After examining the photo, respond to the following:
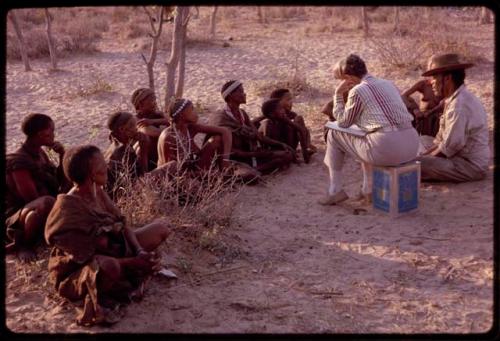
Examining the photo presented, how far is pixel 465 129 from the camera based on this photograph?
5.70 meters

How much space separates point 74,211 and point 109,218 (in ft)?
0.80

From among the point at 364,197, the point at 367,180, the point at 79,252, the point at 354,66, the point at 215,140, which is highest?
the point at 354,66

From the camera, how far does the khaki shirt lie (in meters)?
5.60

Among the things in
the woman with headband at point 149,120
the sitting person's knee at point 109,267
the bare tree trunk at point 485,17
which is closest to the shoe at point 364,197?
the woman with headband at point 149,120

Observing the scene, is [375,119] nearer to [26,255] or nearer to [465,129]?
[465,129]

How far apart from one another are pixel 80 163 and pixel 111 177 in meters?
1.61

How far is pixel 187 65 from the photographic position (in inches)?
501

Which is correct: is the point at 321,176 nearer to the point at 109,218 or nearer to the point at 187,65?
the point at 109,218

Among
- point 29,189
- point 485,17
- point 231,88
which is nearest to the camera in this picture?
point 29,189

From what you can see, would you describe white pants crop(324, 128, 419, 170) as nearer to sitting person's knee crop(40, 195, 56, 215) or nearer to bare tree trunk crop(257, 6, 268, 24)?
sitting person's knee crop(40, 195, 56, 215)

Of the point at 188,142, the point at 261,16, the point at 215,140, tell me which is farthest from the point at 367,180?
the point at 261,16

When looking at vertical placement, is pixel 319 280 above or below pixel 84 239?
below

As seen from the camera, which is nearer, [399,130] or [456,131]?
[399,130]

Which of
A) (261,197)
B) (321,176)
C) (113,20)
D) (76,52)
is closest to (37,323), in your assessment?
(261,197)
